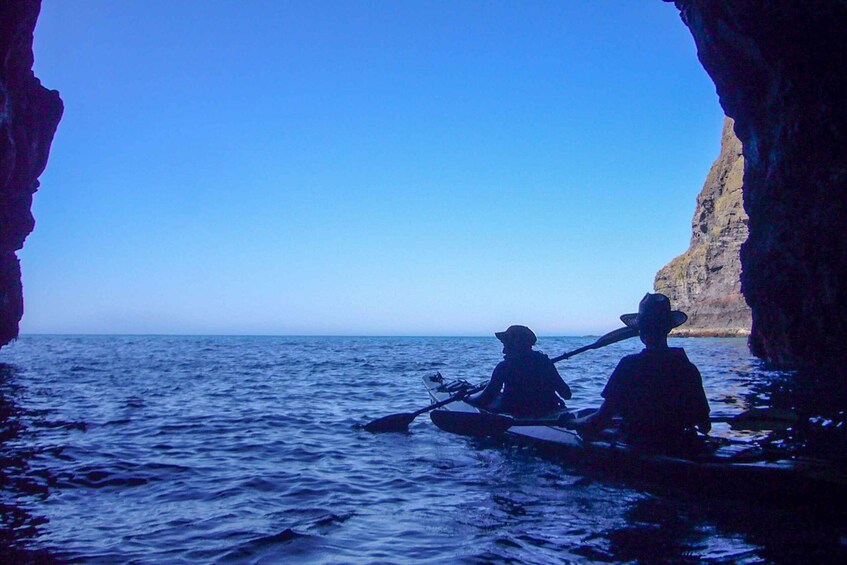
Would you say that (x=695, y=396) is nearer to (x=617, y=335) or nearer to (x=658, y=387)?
(x=658, y=387)

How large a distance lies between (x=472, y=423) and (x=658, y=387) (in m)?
4.38

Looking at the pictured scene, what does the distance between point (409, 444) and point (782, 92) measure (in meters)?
17.1

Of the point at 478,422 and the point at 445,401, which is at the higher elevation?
the point at 445,401

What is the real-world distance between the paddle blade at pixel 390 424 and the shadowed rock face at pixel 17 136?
2042cm

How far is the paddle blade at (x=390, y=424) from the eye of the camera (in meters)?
11.1

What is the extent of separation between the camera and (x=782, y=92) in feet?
60.6

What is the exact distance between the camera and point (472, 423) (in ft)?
33.7

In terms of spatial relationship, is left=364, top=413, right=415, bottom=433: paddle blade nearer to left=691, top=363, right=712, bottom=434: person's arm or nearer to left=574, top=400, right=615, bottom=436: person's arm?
left=574, top=400, right=615, bottom=436: person's arm

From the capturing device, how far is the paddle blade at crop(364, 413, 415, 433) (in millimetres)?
11125

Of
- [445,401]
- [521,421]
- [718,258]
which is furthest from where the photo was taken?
[718,258]

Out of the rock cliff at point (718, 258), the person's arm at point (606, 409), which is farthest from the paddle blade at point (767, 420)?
the rock cliff at point (718, 258)

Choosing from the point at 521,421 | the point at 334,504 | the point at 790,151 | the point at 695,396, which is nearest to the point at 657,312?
the point at 695,396

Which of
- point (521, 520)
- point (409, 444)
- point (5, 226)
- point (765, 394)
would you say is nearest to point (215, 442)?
point (409, 444)

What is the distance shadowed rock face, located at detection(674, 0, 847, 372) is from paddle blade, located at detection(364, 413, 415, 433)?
1440 centimetres
